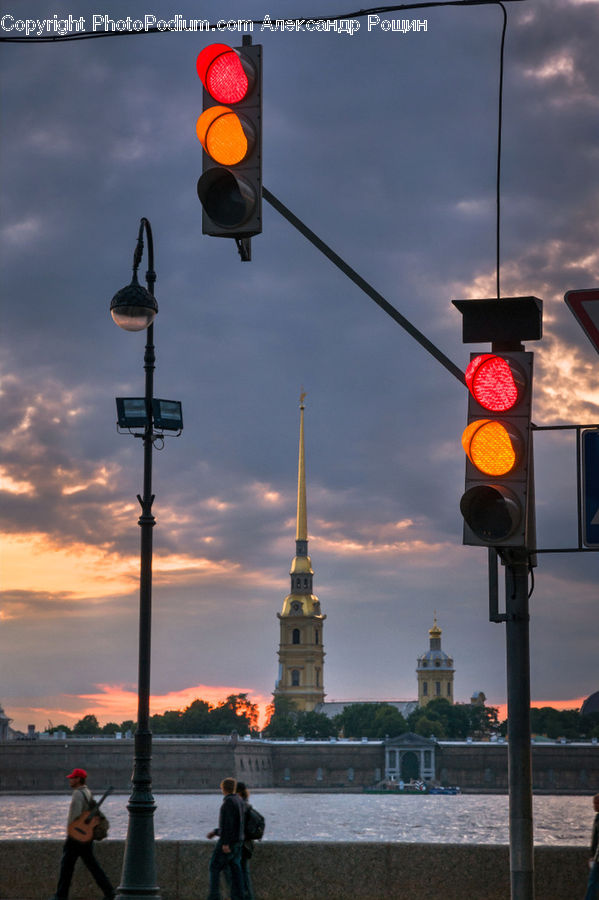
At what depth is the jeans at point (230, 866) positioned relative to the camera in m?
13.3

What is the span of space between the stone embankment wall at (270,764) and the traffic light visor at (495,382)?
138780 mm

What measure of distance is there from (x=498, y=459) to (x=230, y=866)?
31.3ft

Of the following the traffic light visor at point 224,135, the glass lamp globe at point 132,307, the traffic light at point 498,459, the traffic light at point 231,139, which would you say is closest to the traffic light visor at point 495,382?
the traffic light at point 498,459

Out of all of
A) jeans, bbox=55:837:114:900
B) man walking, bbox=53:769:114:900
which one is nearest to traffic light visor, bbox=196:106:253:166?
man walking, bbox=53:769:114:900

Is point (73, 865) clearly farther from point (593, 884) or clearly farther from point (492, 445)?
point (492, 445)

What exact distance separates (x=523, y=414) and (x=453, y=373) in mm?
935

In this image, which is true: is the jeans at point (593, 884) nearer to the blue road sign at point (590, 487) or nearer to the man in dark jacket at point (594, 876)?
the man in dark jacket at point (594, 876)

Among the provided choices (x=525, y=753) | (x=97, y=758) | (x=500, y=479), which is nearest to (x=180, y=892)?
(x=525, y=753)

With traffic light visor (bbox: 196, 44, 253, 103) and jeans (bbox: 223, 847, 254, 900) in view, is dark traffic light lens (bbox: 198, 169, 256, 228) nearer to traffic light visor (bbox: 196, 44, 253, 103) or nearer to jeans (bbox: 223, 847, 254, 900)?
traffic light visor (bbox: 196, 44, 253, 103)

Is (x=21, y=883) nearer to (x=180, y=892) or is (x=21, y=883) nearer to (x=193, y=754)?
(x=180, y=892)

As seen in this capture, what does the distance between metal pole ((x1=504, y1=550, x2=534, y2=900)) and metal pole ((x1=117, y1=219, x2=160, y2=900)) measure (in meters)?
8.66

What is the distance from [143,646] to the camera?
14.9 metres

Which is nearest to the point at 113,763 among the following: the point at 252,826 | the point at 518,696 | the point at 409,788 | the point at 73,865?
the point at 409,788

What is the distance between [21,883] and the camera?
14859 mm
